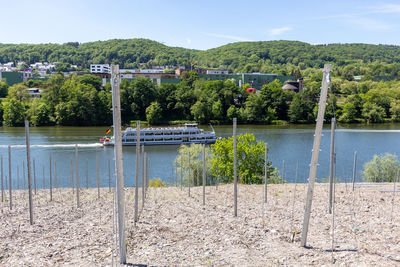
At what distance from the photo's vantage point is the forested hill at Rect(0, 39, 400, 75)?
360ft

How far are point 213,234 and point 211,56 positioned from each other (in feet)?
426

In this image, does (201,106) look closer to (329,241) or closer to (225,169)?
(225,169)

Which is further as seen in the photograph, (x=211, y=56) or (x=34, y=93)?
(x=211, y=56)

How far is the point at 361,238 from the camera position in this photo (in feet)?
18.0

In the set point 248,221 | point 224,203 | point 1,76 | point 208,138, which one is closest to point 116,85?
point 248,221

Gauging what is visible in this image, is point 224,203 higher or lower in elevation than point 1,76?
lower

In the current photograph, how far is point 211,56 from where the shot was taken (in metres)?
132

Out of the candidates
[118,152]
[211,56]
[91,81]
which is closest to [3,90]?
[91,81]

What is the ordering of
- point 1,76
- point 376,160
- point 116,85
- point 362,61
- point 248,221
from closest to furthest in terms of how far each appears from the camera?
point 116,85 < point 248,221 < point 376,160 < point 1,76 < point 362,61

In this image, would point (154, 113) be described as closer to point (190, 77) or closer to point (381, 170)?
point (190, 77)

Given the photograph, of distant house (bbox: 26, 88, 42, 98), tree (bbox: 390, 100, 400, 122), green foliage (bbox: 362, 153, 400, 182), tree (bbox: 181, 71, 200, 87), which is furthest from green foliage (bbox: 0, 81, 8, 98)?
green foliage (bbox: 362, 153, 400, 182)

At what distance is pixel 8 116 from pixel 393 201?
4187cm

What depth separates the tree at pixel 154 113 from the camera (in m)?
46.5

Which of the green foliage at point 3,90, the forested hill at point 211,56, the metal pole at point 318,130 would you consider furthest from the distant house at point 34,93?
the metal pole at point 318,130
